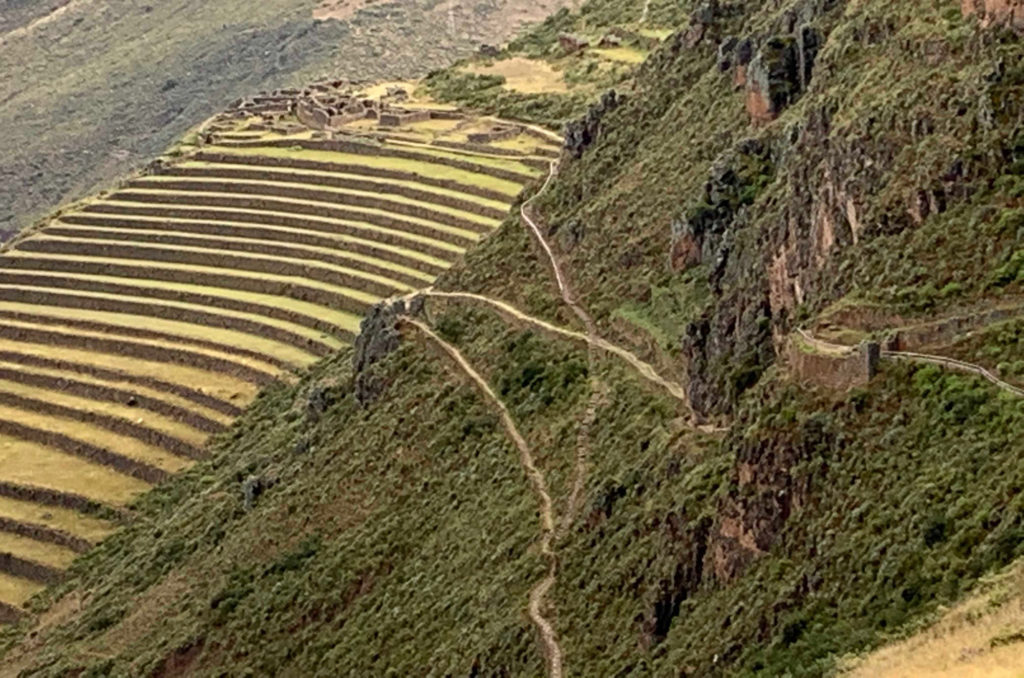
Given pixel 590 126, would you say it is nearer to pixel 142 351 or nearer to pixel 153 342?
pixel 153 342

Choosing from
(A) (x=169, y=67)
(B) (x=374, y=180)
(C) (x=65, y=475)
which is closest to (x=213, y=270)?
(B) (x=374, y=180)

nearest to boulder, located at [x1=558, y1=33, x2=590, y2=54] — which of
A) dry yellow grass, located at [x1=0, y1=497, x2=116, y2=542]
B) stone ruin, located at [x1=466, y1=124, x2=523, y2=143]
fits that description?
stone ruin, located at [x1=466, y1=124, x2=523, y2=143]

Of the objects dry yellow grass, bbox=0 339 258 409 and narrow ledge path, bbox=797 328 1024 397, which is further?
dry yellow grass, bbox=0 339 258 409

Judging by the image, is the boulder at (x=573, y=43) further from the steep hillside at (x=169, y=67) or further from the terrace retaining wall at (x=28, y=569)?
the steep hillside at (x=169, y=67)

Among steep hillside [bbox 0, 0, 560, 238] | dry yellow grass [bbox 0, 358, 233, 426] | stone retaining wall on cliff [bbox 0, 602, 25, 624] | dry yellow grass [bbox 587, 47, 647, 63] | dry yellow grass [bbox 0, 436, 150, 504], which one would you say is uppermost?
dry yellow grass [bbox 587, 47, 647, 63]

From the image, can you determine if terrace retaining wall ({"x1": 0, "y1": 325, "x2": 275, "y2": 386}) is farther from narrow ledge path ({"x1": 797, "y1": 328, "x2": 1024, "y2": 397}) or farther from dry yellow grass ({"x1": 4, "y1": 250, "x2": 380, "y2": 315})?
narrow ledge path ({"x1": 797, "y1": 328, "x2": 1024, "y2": 397})

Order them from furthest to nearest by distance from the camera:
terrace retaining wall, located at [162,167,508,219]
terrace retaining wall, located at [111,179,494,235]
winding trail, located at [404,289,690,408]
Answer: terrace retaining wall, located at [111,179,494,235]
terrace retaining wall, located at [162,167,508,219]
winding trail, located at [404,289,690,408]

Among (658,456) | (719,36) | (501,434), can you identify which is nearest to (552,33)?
(719,36)
